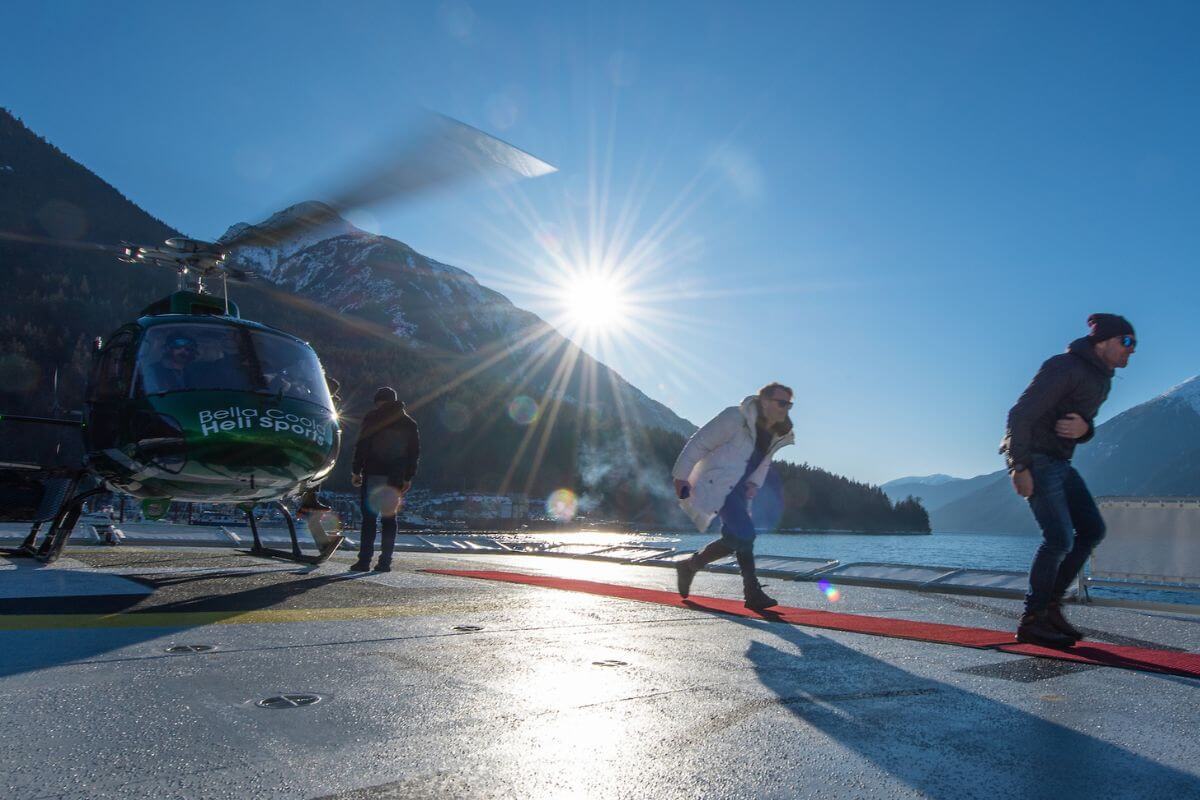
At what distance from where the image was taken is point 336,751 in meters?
1.77

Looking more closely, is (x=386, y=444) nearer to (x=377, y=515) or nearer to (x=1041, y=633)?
(x=377, y=515)

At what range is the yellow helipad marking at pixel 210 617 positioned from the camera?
3.57m

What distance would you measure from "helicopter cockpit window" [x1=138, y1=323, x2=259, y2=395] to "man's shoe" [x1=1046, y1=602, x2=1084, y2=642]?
5.93 meters

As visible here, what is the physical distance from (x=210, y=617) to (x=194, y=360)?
317cm

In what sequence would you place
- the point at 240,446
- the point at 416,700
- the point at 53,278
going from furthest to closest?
the point at 53,278, the point at 240,446, the point at 416,700

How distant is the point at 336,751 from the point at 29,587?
4.49m

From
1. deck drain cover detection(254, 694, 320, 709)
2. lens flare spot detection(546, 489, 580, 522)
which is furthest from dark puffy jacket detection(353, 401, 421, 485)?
lens flare spot detection(546, 489, 580, 522)

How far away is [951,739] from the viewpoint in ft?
6.64

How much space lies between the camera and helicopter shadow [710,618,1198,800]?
5.55 feet

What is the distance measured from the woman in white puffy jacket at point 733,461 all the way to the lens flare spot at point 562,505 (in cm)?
12582

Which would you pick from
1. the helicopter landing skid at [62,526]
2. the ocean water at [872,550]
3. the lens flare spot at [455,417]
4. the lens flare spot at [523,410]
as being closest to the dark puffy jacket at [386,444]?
the helicopter landing skid at [62,526]

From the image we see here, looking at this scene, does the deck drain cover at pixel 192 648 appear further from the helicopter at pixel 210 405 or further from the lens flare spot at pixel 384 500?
the lens flare spot at pixel 384 500

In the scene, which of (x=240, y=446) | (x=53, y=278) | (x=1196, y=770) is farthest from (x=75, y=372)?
(x=1196, y=770)

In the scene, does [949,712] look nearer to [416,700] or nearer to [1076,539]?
[416,700]
